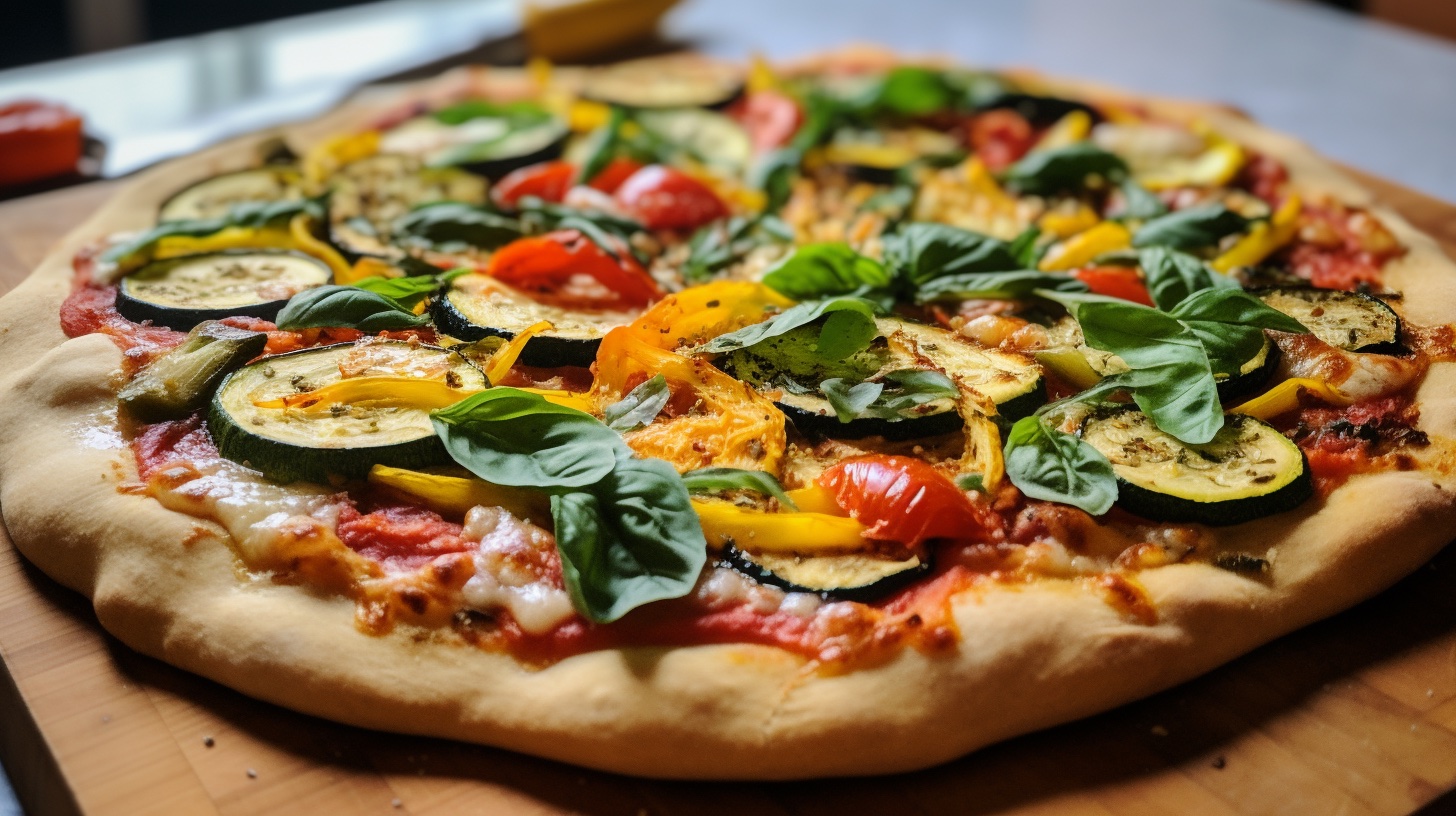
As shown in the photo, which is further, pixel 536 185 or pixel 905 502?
pixel 536 185

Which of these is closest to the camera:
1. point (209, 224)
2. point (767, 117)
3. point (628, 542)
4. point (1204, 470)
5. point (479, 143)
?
point (628, 542)

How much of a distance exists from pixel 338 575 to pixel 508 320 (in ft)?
3.85

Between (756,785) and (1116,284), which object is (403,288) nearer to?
(756,785)

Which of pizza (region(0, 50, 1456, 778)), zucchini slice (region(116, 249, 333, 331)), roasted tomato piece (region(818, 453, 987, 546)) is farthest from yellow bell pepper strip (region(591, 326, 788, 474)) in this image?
zucchini slice (region(116, 249, 333, 331))

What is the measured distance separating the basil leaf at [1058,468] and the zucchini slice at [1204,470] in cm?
7

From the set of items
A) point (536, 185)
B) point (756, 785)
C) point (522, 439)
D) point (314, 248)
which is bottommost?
point (756, 785)

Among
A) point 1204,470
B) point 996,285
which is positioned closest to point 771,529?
point 1204,470

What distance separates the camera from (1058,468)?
10.8 ft

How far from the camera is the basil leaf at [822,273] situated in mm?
4203

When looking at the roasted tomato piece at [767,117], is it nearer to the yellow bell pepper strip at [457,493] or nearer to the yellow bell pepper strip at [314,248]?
the yellow bell pepper strip at [314,248]

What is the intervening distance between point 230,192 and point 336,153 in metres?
0.62

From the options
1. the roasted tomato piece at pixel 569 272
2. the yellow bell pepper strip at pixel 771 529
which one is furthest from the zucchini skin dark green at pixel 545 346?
the yellow bell pepper strip at pixel 771 529

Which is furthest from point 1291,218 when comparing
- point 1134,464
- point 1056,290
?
point 1134,464

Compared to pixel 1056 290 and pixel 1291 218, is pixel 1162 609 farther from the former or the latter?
→ pixel 1291 218
